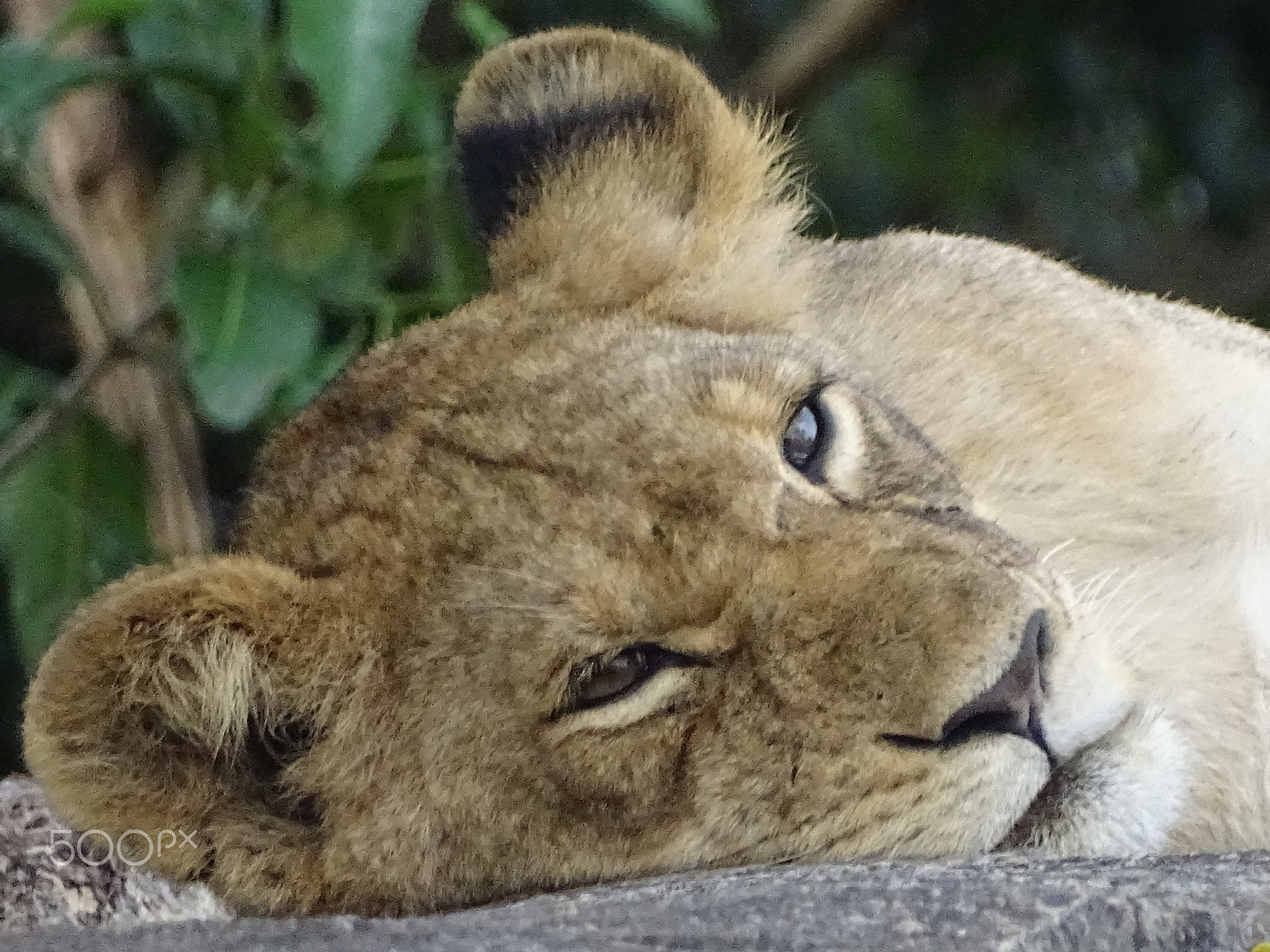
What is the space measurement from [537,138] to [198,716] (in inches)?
45.3

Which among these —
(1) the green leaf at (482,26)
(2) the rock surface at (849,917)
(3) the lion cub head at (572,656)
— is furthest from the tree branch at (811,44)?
(2) the rock surface at (849,917)

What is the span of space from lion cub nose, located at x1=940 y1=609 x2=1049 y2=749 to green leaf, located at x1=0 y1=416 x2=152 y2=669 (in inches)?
72.5

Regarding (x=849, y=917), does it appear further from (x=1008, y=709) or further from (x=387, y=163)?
(x=387, y=163)

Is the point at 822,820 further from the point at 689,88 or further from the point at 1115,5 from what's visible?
the point at 1115,5

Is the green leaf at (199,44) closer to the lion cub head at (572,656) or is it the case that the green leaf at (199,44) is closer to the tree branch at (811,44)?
A: the lion cub head at (572,656)

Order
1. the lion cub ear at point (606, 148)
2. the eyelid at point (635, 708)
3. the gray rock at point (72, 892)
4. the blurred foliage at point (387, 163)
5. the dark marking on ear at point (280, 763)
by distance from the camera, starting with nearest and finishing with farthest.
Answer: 1. the eyelid at point (635, 708)
2. the dark marking on ear at point (280, 763)
3. the gray rock at point (72, 892)
4. the lion cub ear at point (606, 148)
5. the blurred foliage at point (387, 163)

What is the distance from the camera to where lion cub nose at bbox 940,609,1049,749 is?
1.47 meters

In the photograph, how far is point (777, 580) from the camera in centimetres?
158

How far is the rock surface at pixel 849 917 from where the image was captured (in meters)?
1.16

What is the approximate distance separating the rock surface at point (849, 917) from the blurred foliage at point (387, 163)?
1.30 metres

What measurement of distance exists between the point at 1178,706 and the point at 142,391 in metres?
2.40

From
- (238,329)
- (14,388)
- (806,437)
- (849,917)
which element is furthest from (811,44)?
(849,917)

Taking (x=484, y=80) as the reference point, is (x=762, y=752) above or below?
below

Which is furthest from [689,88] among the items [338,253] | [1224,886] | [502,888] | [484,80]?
[1224,886]
